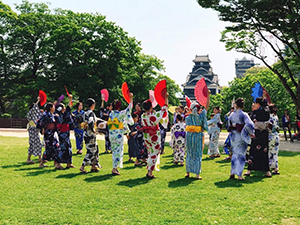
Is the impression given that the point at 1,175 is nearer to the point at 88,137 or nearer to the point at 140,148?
the point at 88,137

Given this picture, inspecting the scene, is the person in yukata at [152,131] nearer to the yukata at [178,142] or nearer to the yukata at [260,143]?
the yukata at [178,142]

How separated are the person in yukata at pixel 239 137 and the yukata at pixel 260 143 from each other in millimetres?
638

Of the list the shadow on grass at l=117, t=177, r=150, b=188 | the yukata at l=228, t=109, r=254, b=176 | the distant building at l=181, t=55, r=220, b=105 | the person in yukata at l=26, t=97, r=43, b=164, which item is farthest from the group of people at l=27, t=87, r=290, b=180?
the distant building at l=181, t=55, r=220, b=105

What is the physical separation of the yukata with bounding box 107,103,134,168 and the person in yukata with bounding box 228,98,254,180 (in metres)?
2.80

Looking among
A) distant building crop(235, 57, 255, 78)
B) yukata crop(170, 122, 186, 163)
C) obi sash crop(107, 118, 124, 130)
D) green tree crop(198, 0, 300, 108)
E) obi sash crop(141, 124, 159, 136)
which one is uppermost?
distant building crop(235, 57, 255, 78)

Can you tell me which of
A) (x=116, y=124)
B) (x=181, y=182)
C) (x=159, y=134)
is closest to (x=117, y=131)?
(x=116, y=124)

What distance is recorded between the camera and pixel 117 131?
7594 millimetres

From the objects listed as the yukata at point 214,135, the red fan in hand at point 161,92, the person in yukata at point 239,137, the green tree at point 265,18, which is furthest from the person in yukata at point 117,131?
the green tree at point 265,18

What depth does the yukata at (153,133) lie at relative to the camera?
7180mm

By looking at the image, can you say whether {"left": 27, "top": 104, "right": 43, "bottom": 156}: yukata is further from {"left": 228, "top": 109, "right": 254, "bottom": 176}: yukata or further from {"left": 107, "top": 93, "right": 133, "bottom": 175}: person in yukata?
{"left": 228, "top": 109, "right": 254, "bottom": 176}: yukata

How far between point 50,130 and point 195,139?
4473 mm

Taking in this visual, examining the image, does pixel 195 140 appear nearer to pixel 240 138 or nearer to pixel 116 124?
pixel 240 138

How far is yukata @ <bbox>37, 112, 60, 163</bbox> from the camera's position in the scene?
8484 millimetres

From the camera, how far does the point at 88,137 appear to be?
305 inches
